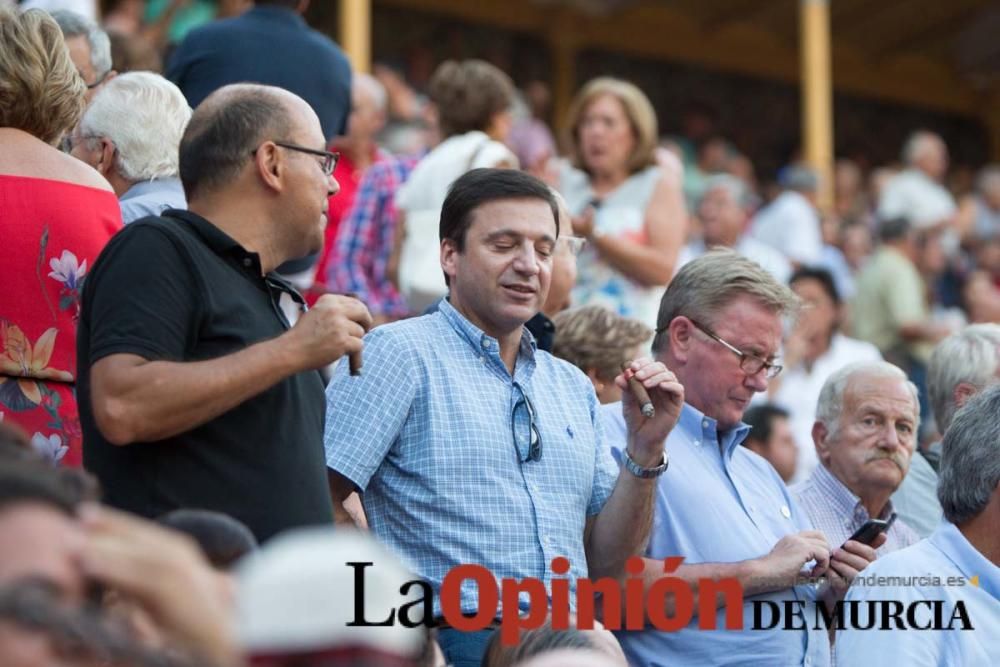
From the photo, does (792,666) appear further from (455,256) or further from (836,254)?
(836,254)

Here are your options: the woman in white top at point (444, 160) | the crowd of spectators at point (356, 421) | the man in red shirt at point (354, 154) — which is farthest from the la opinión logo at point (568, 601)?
the man in red shirt at point (354, 154)

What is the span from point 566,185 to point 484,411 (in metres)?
3.06

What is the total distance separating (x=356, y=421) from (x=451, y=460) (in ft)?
0.78

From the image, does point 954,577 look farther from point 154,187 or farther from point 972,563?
point 154,187

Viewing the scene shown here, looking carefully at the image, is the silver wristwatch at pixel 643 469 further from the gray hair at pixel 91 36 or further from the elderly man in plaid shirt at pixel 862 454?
the gray hair at pixel 91 36

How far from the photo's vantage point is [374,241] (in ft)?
22.4

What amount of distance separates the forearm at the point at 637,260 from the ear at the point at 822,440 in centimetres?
141

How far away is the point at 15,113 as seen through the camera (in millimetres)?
4125

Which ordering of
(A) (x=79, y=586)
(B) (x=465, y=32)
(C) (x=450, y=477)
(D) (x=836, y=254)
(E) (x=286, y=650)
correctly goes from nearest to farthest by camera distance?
1. (E) (x=286, y=650)
2. (A) (x=79, y=586)
3. (C) (x=450, y=477)
4. (D) (x=836, y=254)
5. (B) (x=465, y=32)

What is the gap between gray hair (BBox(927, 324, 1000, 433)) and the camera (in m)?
5.62

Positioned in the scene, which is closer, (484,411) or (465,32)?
(484,411)

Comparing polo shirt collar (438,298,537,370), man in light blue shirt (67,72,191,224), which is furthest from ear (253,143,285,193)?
man in light blue shirt (67,72,191,224)

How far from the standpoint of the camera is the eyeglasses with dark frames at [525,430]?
4.11 m

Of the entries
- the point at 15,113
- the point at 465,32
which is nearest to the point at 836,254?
the point at 465,32
